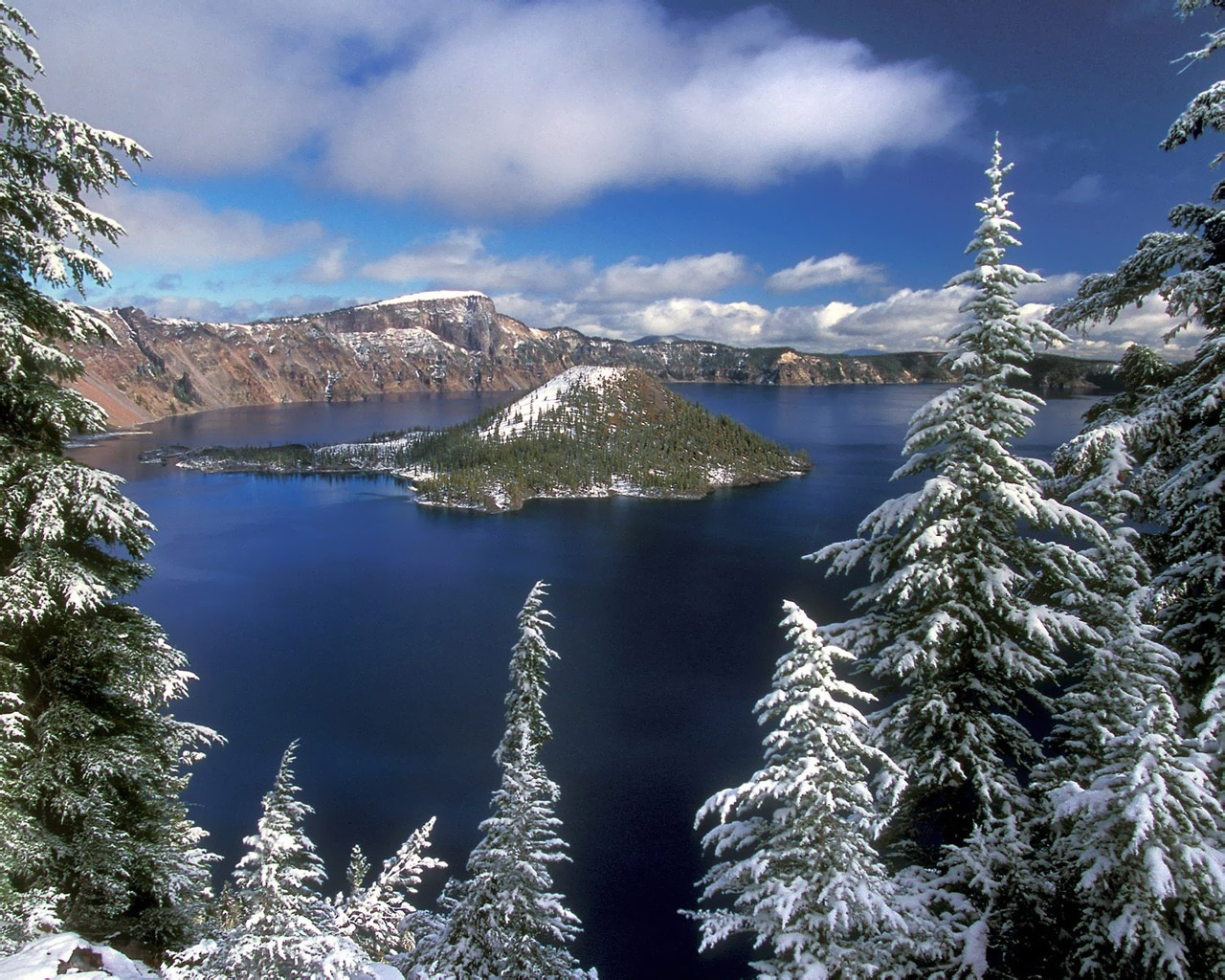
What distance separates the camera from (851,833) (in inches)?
311

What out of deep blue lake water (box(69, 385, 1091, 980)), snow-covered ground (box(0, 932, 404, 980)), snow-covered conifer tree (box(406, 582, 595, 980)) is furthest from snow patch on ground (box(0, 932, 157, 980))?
deep blue lake water (box(69, 385, 1091, 980))

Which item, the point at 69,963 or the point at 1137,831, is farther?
the point at 69,963

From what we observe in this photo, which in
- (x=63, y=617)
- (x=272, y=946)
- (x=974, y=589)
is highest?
(x=974, y=589)

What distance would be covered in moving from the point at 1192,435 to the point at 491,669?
54.1 metres

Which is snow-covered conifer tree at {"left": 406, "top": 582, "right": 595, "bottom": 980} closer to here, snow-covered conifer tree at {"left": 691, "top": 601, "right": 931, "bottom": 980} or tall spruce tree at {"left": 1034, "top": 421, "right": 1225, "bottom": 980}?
snow-covered conifer tree at {"left": 691, "top": 601, "right": 931, "bottom": 980}

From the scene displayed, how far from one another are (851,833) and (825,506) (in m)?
115

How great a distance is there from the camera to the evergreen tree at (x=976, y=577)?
9375 millimetres

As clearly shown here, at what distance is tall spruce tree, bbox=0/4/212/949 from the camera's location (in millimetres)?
8312

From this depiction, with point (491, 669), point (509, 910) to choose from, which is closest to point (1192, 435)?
point (509, 910)

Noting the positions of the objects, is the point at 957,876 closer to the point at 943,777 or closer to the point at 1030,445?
the point at 943,777

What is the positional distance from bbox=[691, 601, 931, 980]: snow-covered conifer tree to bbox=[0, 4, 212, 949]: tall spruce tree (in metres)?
8.11

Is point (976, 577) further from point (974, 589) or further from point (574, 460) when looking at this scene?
point (574, 460)

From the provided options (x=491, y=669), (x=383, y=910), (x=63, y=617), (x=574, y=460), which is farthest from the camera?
(x=574, y=460)

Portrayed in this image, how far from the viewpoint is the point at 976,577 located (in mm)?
9789
